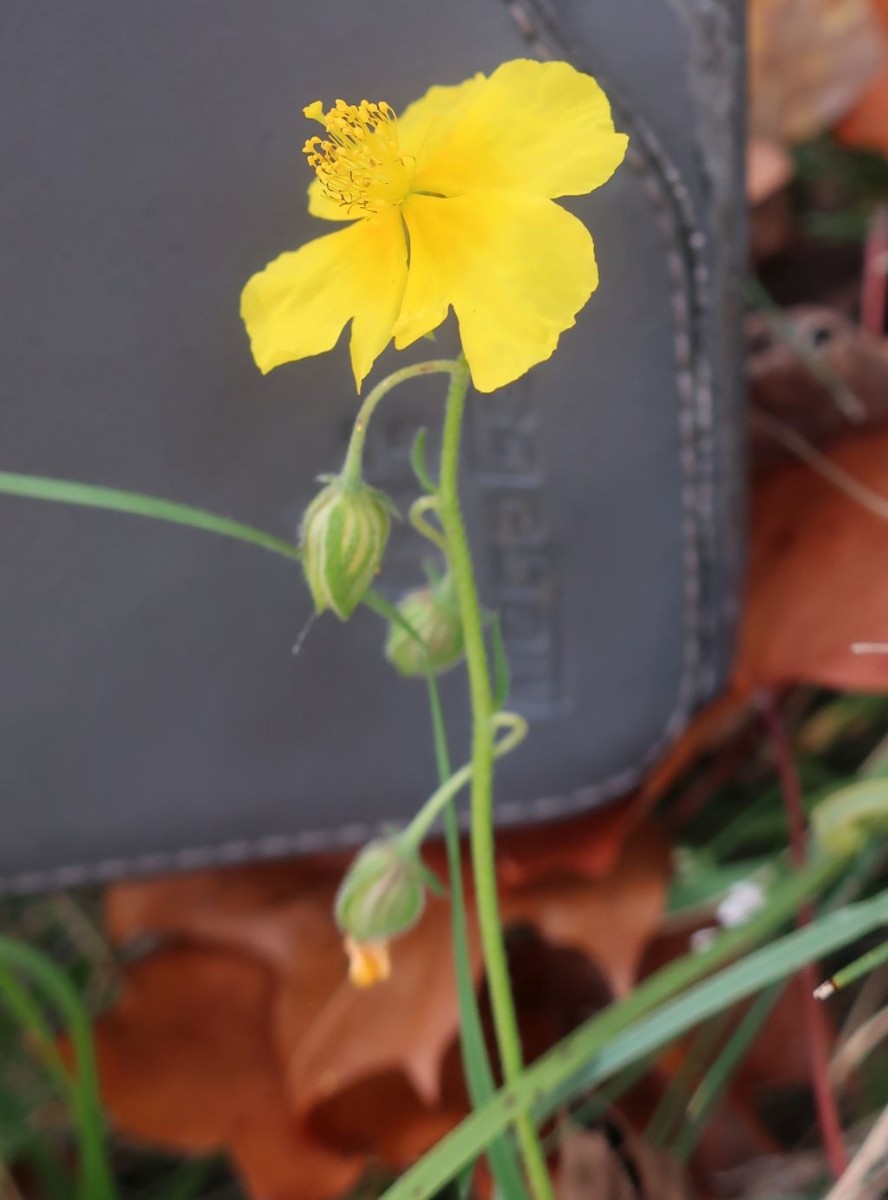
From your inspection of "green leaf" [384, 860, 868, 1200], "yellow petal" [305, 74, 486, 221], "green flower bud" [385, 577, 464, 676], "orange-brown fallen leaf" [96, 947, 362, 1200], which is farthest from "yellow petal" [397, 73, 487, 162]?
"orange-brown fallen leaf" [96, 947, 362, 1200]

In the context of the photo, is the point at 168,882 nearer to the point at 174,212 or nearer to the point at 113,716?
the point at 113,716

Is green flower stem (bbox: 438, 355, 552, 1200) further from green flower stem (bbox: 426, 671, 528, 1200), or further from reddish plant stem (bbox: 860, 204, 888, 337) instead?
reddish plant stem (bbox: 860, 204, 888, 337)

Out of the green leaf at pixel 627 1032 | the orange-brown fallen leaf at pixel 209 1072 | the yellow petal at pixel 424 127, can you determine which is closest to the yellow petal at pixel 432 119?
the yellow petal at pixel 424 127

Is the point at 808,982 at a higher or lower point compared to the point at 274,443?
lower

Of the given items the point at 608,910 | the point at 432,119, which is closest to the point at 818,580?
the point at 608,910

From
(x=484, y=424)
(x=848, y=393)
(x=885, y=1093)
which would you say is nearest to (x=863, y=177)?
(x=848, y=393)

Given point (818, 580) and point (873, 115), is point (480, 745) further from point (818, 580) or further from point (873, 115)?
point (873, 115)
